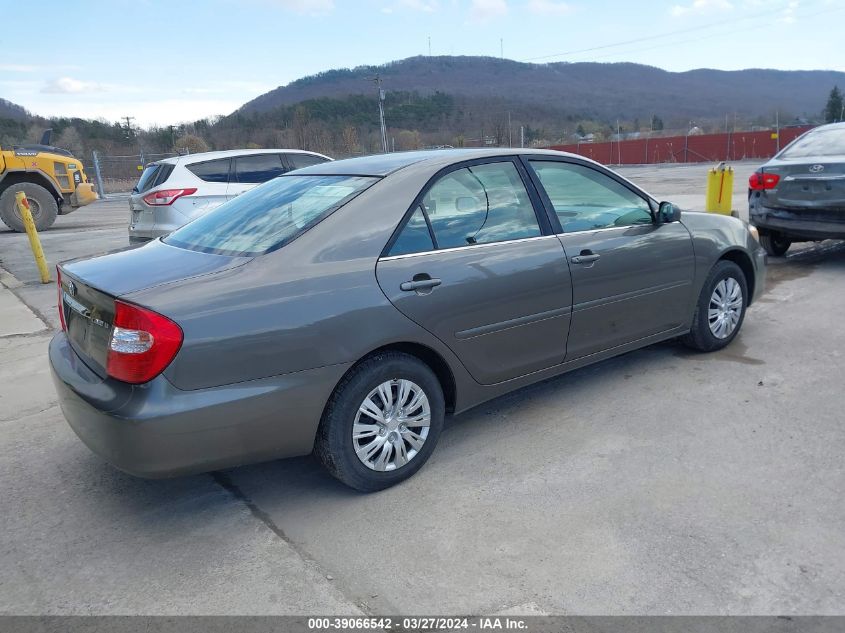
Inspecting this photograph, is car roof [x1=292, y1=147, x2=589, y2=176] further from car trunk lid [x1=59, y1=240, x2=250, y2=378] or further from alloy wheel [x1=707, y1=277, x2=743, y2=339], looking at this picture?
Result: alloy wheel [x1=707, y1=277, x2=743, y2=339]

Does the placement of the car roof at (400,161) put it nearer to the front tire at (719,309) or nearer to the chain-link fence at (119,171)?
the front tire at (719,309)

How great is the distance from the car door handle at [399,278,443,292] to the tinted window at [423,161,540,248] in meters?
0.23

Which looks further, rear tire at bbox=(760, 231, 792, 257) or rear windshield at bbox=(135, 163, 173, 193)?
rear windshield at bbox=(135, 163, 173, 193)

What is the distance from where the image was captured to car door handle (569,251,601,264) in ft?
12.5

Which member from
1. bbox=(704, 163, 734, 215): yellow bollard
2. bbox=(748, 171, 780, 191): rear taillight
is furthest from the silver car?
bbox=(704, 163, 734, 215): yellow bollard

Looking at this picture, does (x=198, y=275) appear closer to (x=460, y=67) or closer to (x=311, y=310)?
(x=311, y=310)

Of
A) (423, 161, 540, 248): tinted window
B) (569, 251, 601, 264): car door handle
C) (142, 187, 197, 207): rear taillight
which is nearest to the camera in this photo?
(423, 161, 540, 248): tinted window

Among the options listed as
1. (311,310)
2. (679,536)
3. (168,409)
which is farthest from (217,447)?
(679,536)

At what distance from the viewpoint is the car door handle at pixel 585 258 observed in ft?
12.5

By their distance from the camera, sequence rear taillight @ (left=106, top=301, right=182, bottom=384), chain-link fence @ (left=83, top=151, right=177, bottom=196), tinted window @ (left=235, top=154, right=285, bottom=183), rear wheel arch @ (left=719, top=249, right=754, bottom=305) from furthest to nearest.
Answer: chain-link fence @ (left=83, top=151, right=177, bottom=196) < tinted window @ (left=235, top=154, right=285, bottom=183) < rear wheel arch @ (left=719, top=249, right=754, bottom=305) < rear taillight @ (left=106, top=301, right=182, bottom=384)

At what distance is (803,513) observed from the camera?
2877 mm

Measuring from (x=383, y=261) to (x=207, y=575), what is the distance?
154cm

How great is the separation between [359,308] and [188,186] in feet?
20.4

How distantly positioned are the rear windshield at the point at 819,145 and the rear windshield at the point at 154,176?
7.63 metres
